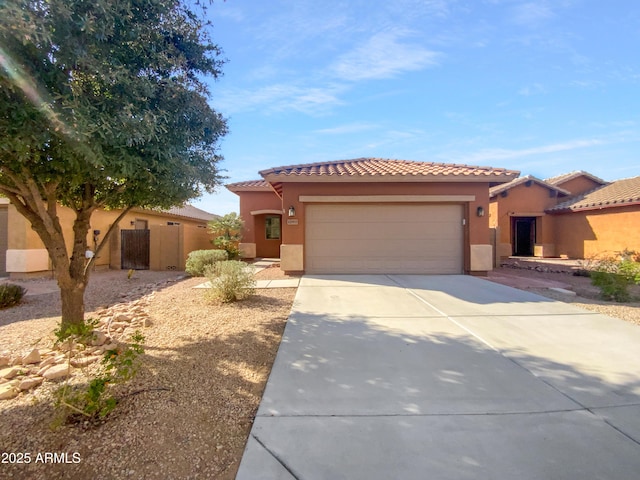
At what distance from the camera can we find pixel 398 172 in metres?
11.0

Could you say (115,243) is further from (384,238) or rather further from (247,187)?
(384,238)

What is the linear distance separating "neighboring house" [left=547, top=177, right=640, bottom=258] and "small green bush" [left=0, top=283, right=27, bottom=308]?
880 inches

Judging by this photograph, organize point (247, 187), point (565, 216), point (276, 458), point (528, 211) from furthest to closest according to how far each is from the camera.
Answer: point (528, 211) < point (565, 216) < point (247, 187) < point (276, 458)

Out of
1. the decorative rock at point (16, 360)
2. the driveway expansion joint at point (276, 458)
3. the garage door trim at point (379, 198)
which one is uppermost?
the garage door trim at point (379, 198)

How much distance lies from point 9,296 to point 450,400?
378 inches

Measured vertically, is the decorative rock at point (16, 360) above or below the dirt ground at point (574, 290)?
below

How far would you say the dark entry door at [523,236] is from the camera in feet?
66.5

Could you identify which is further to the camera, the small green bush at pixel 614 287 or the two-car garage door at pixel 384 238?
the two-car garage door at pixel 384 238

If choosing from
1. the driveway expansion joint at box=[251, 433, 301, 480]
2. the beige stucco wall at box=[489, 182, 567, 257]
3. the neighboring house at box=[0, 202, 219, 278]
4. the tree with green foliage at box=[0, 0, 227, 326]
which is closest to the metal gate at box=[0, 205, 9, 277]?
the neighboring house at box=[0, 202, 219, 278]

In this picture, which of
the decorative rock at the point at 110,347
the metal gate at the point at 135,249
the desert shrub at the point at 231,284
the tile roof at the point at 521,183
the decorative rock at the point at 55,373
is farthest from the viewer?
the tile roof at the point at 521,183

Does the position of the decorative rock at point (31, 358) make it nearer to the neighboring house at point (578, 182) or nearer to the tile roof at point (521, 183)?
the tile roof at point (521, 183)

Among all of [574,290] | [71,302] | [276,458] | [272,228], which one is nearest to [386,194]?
[574,290]

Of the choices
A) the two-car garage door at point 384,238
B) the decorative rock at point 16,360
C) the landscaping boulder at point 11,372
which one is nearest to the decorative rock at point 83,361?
the landscaping boulder at point 11,372

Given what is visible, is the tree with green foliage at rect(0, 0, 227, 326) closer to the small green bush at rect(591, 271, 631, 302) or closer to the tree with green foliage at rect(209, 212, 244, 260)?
the small green bush at rect(591, 271, 631, 302)
